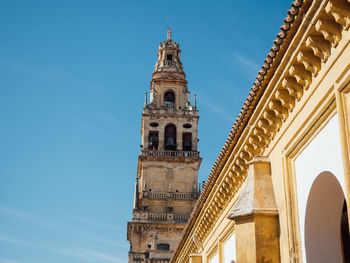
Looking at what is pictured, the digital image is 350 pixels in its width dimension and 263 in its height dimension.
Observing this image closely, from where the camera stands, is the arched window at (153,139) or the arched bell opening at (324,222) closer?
the arched bell opening at (324,222)

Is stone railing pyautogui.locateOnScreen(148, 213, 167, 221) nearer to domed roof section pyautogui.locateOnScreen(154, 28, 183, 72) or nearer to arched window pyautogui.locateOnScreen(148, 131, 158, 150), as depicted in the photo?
arched window pyautogui.locateOnScreen(148, 131, 158, 150)

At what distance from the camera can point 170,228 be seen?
52.2 m

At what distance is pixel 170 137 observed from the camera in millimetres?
57188

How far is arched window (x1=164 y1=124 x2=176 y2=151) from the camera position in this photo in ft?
187

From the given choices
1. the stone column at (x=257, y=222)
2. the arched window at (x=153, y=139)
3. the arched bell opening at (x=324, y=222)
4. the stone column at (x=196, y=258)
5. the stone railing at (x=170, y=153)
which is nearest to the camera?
the arched bell opening at (x=324, y=222)

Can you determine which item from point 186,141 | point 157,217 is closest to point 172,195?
point 157,217

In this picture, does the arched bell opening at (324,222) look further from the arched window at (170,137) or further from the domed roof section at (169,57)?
the domed roof section at (169,57)

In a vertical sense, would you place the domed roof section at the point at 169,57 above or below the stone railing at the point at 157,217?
above

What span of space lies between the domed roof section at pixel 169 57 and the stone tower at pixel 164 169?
174 mm

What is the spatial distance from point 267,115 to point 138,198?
44.9 m

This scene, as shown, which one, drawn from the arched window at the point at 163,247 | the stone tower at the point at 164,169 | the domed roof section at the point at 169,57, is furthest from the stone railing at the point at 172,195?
the domed roof section at the point at 169,57

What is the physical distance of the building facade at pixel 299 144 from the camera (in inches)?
314

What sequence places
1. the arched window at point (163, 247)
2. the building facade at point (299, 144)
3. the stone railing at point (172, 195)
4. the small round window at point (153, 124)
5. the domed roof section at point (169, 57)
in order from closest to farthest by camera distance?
the building facade at point (299, 144)
the arched window at point (163, 247)
the stone railing at point (172, 195)
the small round window at point (153, 124)
the domed roof section at point (169, 57)

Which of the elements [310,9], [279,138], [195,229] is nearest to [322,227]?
[279,138]
